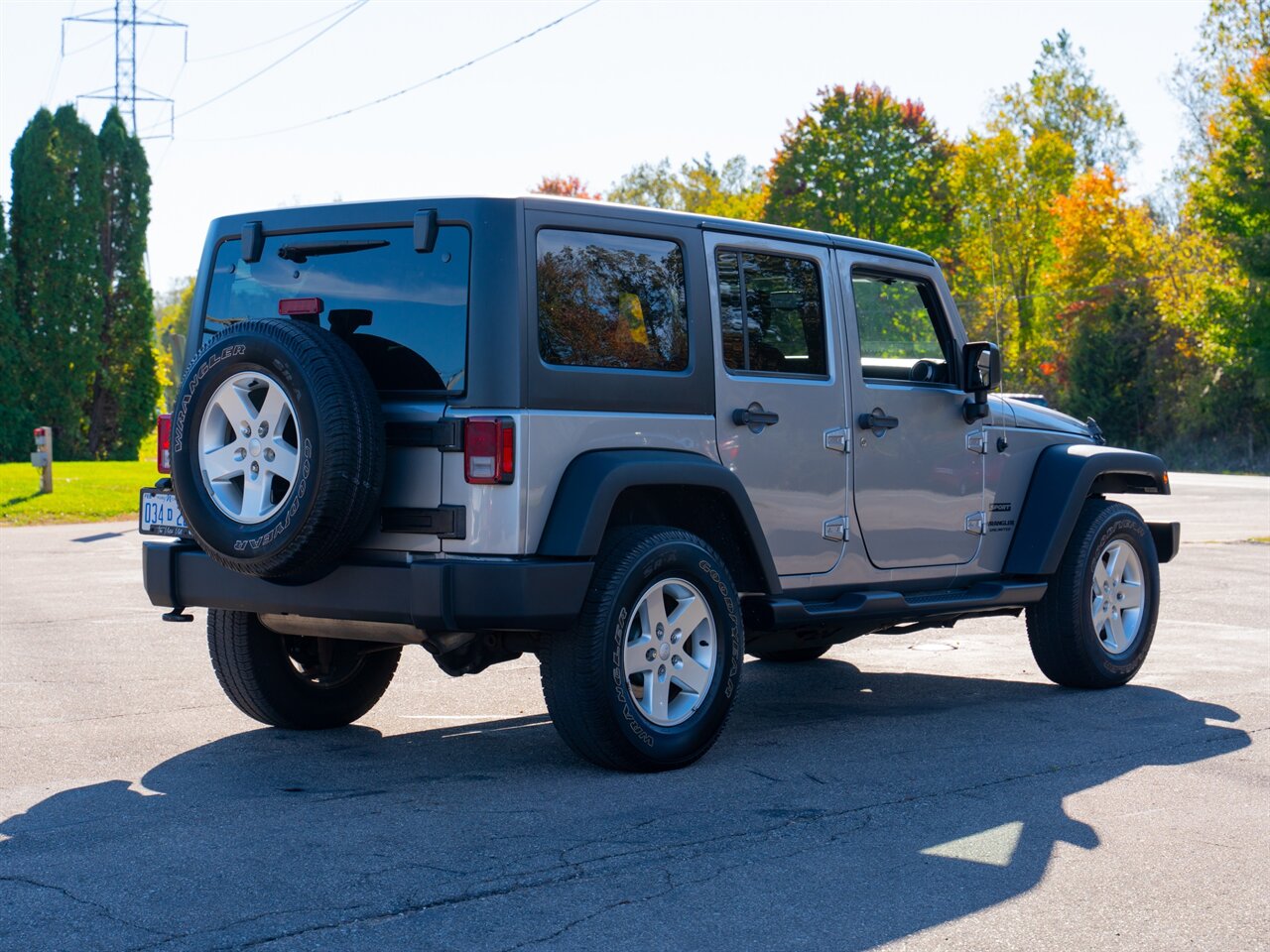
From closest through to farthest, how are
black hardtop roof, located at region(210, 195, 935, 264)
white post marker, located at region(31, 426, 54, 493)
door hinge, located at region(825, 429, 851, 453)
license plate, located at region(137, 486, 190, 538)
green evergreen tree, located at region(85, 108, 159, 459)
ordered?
black hardtop roof, located at region(210, 195, 935, 264)
license plate, located at region(137, 486, 190, 538)
door hinge, located at region(825, 429, 851, 453)
white post marker, located at region(31, 426, 54, 493)
green evergreen tree, located at region(85, 108, 159, 459)

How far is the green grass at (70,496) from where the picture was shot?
22.0 metres

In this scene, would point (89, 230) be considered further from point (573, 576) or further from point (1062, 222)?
point (573, 576)

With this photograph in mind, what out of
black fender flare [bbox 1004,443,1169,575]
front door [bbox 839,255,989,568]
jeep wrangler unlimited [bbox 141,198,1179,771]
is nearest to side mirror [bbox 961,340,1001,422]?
front door [bbox 839,255,989,568]

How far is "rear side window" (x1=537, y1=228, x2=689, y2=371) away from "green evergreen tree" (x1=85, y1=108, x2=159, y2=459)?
116 ft

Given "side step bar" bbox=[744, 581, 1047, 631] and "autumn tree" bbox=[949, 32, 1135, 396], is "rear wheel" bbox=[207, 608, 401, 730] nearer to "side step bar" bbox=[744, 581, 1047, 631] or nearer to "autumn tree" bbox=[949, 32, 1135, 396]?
"side step bar" bbox=[744, 581, 1047, 631]

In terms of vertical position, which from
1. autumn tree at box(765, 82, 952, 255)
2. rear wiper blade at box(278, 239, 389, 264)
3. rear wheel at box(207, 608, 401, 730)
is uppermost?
autumn tree at box(765, 82, 952, 255)

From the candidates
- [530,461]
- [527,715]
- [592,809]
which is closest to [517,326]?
[530,461]

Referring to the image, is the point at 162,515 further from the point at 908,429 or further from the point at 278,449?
the point at 908,429

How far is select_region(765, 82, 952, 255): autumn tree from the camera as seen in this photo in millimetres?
57406

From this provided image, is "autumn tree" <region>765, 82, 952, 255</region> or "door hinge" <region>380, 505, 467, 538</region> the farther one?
"autumn tree" <region>765, 82, 952, 255</region>

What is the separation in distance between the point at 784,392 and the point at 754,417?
0.28 meters

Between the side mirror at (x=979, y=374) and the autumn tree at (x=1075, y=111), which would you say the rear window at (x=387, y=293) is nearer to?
the side mirror at (x=979, y=374)

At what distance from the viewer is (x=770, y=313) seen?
6.64m

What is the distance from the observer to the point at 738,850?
470cm
